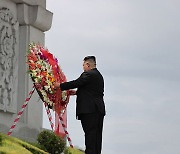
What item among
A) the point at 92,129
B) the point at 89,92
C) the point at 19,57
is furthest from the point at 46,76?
the point at 19,57

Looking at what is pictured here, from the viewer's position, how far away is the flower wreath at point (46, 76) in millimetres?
13000

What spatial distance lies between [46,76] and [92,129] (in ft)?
6.86

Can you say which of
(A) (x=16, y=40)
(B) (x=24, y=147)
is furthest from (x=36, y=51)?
(A) (x=16, y=40)

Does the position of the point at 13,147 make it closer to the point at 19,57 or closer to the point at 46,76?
the point at 46,76

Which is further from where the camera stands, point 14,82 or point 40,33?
point 40,33

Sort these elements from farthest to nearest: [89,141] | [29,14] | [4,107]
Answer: [29,14]
[4,107]
[89,141]

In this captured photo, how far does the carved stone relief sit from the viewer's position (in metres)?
15.7

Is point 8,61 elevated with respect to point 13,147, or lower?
elevated

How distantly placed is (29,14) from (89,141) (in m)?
6.19

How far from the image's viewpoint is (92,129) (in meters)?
11.3

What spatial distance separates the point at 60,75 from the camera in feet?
44.1

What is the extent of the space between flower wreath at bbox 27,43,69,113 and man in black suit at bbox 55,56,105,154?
147 cm

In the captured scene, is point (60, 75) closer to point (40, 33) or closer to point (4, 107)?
point (4, 107)

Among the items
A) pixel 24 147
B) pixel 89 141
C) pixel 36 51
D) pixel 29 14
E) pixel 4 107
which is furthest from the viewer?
pixel 29 14
